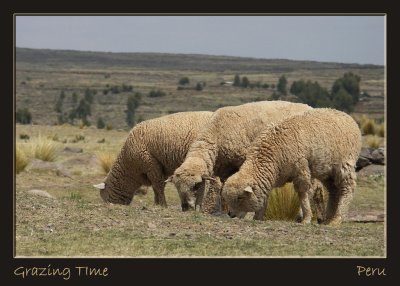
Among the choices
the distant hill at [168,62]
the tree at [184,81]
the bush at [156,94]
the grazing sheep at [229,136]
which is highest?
the distant hill at [168,62]

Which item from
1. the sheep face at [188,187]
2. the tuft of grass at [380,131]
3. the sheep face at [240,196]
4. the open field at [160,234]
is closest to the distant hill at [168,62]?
the tuft of grass at [380,131]

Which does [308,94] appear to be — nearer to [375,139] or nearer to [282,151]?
[375,139]

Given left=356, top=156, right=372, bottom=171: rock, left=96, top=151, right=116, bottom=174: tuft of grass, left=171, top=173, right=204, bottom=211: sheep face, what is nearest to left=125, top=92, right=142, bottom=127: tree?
left=96, top=151, right=116, bottom=174: tuft of grass

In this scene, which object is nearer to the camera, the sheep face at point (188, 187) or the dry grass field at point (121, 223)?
the dry grass field at point (121, 223)

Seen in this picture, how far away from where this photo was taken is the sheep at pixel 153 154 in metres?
18.5

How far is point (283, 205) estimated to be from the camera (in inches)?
687

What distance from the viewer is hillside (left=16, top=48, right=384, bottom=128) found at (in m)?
71.1

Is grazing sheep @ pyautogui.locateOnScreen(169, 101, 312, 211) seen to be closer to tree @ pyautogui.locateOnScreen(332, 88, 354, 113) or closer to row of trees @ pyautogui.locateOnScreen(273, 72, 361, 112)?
row of trees @ pyautogui.locateOnScreen(273, 72, 361, 112)

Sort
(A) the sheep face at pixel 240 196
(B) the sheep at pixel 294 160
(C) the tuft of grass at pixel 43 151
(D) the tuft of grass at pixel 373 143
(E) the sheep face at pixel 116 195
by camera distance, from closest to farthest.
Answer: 1. (A) the sheep face at pixel 240 196
2. (B) the sheep at pixel 294 160
3. (E) the sheep face at pixel 116 195
4. (C) the tuft of grass at pixel 43 151
5. (D) the tuft of grass at pixel 373 143

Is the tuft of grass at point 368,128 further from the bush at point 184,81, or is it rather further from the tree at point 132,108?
the bush at point 184,81

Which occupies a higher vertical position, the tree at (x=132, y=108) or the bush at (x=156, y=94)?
the bush at (x=156, y=94)

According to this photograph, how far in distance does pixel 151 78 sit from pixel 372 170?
7044 centimetres

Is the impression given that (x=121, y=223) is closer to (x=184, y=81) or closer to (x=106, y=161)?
(x=106, y=161)

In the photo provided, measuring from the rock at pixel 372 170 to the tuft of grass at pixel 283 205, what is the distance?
7.78 meters
